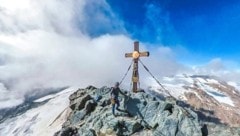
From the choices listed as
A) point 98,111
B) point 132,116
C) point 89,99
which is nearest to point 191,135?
point 132,116

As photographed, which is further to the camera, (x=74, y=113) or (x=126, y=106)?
(x=74, y=113)

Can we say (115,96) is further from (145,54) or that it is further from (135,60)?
(145,54)

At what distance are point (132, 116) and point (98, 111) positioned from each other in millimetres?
4061

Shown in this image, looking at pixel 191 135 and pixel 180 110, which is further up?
pixel 180 110

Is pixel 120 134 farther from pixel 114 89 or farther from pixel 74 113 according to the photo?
pixel 74 113

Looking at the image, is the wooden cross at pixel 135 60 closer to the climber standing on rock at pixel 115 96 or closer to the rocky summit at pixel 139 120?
the rocky summit at pixel 139 120

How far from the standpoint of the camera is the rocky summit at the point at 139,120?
36.7 metres

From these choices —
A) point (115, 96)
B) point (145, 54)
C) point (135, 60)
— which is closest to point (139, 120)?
point (115, 96)

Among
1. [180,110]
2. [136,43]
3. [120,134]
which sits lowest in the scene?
[120,134]

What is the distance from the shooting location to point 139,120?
3800 centimetres

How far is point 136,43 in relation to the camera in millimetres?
43031

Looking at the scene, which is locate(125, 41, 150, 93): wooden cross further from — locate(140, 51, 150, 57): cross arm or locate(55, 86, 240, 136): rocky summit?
locate(55, 86, 240, 136): rocky summit

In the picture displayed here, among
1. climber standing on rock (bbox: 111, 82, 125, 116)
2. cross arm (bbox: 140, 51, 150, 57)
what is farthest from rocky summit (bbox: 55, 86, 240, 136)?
cross arm (bbox: 140, 51, 150, 57)

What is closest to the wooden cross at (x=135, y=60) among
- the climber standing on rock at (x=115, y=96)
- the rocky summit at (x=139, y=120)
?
the rocky summit at (x=139, y=120)
